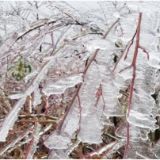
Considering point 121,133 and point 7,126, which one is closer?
point 7,126

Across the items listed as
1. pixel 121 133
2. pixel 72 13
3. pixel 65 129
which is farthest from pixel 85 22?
pixel 65 129

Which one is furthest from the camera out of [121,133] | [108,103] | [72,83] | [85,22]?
[85,22]

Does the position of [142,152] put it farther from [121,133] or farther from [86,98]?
[86,98]

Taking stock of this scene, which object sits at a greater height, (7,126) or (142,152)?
(7,126)

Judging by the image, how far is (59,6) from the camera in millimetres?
1504

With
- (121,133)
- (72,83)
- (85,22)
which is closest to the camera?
(72,83)

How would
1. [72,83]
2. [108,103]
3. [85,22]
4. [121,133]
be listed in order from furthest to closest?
1. [85,22]
2. [121,133]
3. [108,103]
4. [72,83]

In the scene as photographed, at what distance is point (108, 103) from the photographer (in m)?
0.87

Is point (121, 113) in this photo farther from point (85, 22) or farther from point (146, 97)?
point (85, 22)

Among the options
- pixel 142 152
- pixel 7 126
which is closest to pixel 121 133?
pixel 142 152

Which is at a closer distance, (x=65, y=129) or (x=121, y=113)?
(x=65, y=129)

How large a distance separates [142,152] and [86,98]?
0.87 feet

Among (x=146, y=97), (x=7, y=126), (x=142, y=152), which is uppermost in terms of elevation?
(x=146, y=97)

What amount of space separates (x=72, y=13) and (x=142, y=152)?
771 mm
